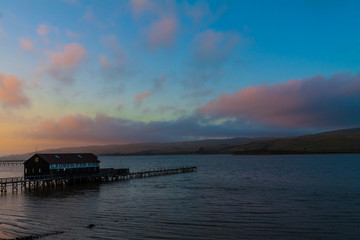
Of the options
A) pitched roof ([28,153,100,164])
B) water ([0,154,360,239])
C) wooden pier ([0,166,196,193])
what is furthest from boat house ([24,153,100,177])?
water ([0,154,360,239])

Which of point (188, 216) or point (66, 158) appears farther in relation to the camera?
point (66, 158)

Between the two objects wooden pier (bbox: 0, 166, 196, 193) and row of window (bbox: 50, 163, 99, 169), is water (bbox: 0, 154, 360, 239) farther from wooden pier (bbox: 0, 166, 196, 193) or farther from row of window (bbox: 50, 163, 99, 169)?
row of window (bbox: 50, 163, 99, 169)

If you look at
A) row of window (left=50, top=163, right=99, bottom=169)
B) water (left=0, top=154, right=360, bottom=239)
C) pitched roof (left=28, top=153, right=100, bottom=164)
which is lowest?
water (left=0, top=154, right=360, bottom=239)

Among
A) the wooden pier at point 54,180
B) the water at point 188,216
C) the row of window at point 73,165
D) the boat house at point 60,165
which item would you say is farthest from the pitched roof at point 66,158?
the water at point 188,216

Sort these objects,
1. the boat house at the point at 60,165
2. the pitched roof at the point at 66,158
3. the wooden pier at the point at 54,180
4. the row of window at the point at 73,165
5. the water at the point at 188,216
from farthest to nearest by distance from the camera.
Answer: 1. the row of window at the point at 73,165
2. the pitched roof at the point at 66,158
3. the boat house at the point at 60,165
4. the wooden pier at the point at 54,180
5. the water at the point at 188,216

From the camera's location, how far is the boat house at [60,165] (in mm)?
67812

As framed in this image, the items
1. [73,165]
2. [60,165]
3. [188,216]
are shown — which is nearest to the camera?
[188,216]

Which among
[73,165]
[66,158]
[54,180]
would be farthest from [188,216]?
[54,180]

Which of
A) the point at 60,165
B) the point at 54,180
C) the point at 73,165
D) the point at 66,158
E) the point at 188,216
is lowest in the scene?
the point at 188,216

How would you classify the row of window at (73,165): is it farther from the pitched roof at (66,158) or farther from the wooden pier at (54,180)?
the wooden pier at (54,180)

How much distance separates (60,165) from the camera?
7050 centimetres

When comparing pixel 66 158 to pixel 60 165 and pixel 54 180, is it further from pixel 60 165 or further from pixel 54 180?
pixel 54 180

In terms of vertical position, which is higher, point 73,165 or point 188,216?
point 73,165

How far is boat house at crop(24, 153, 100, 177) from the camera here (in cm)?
6781
